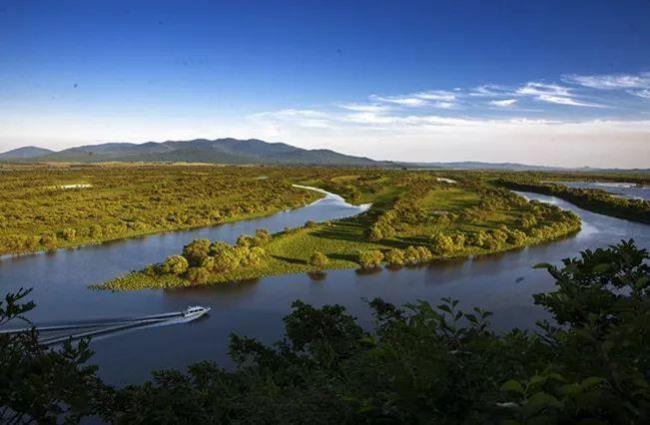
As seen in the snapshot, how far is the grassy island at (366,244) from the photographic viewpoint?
32594 mm

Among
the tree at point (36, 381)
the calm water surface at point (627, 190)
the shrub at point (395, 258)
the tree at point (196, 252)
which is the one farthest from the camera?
the calm water surface at point (627, 190)

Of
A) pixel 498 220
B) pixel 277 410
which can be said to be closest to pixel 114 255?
pixel 277 410

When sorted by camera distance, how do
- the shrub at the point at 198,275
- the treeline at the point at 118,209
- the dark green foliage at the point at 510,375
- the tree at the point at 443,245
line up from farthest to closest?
the treeline at the point at 118,209, the tree at the point at 443,245, the shrub at the point at 198,275, the dark green foliage at the point at 510,375

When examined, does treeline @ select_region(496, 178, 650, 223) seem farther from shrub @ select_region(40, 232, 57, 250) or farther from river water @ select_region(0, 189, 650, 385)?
shrub @ select_region(40, 232, 57, 250)

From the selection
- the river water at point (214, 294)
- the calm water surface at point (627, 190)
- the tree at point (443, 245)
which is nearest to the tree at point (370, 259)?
the river water at point (214, 294)

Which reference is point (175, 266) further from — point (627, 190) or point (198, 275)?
point (627, 190)

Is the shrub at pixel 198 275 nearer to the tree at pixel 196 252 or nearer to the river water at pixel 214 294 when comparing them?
the river water at pixel 214 294

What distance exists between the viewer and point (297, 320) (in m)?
14.7

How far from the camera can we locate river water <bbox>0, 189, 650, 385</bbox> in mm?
22234

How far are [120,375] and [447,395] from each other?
762 inches

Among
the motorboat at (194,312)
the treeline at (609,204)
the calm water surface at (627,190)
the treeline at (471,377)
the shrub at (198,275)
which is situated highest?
the treeline at (471,377)

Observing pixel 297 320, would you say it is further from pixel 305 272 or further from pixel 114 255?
pixel 114 255

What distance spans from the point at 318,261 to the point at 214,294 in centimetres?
950

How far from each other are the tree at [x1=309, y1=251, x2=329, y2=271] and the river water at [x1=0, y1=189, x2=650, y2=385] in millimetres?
1426
